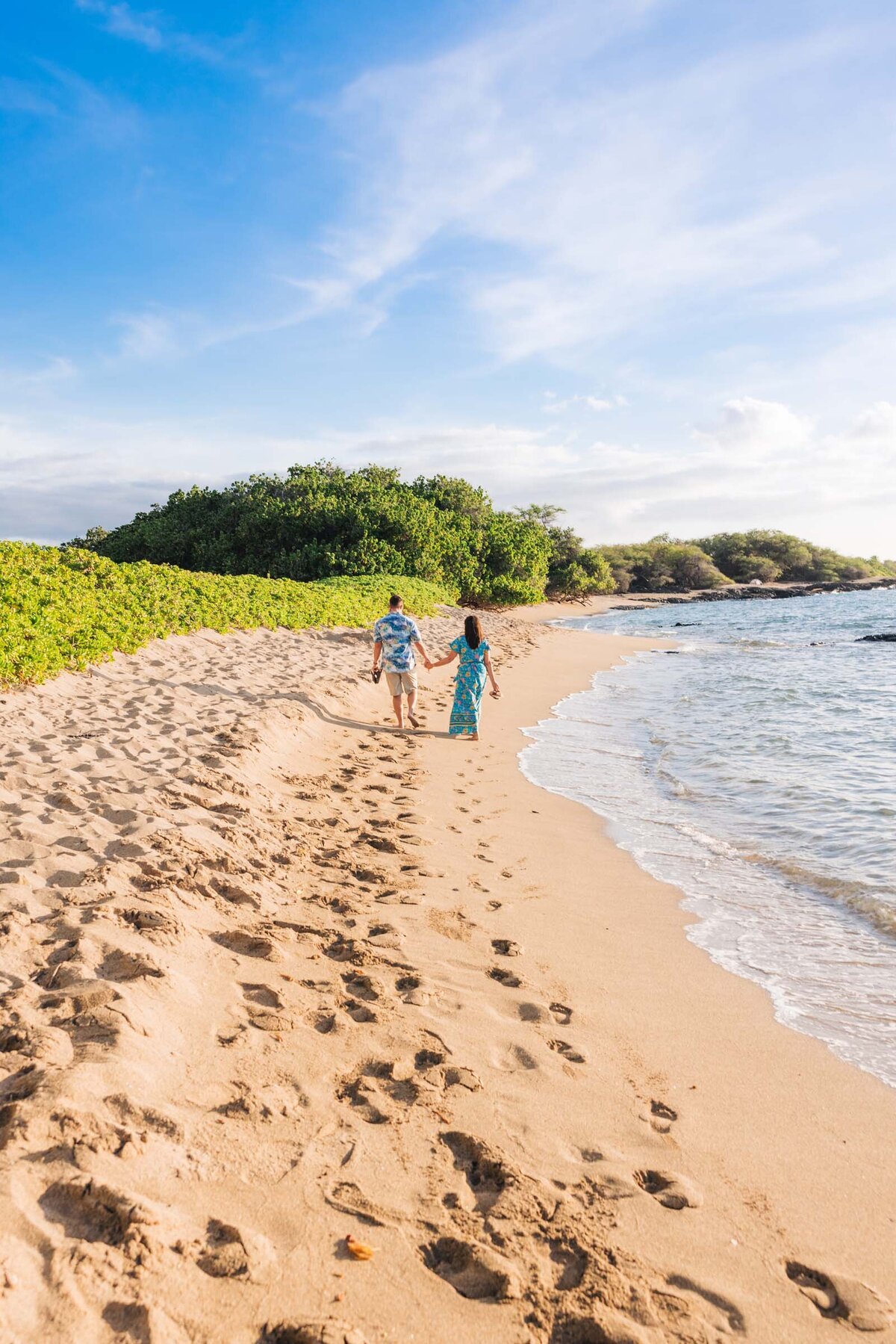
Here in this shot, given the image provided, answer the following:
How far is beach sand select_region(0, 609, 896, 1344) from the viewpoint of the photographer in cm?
227

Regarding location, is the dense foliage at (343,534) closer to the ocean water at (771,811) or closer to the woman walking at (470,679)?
the ocean water at (771,811)

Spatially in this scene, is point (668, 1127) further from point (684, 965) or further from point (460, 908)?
point (460, 908)

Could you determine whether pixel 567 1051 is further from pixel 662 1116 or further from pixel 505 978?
pixel 505 978

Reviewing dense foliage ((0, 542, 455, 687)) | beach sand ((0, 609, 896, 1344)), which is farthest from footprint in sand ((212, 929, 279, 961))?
dense foliage ((0, 542, 455, 687))

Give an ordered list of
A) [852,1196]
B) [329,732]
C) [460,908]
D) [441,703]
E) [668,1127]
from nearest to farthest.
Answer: [852,1196]
[668,1127]
[460,908]
[329,732]
[441,703]

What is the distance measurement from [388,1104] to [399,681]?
26.7 ft

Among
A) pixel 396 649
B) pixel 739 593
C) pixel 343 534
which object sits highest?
pixel 343 534

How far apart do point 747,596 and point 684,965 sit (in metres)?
65.7

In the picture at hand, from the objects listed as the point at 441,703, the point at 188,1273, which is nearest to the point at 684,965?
the point at 188,1273

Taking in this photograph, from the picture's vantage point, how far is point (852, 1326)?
2.33m

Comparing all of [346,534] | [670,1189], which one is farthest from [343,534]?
[670,1189]

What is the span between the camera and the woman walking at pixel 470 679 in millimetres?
10602

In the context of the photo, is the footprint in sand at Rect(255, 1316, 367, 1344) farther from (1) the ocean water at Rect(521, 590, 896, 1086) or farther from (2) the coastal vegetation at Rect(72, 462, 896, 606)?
(2) the coastal vegetation at Rect(72, 462, 896, 606)

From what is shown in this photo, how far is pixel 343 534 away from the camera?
109 ft
